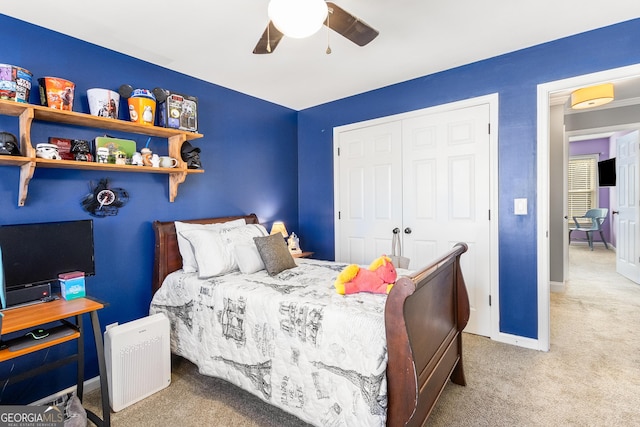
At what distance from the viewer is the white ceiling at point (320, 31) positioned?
6.64ft

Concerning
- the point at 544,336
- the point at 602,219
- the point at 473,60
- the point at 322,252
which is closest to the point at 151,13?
the point at 473,60

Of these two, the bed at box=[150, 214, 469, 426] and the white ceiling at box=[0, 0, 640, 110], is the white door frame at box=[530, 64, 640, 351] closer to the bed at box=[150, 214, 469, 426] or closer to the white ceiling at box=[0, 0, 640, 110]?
the white ceiling at box=[0, 0, 640, 110]

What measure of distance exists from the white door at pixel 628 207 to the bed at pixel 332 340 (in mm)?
4054

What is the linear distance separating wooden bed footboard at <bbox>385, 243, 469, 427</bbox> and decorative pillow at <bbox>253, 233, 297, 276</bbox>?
4.08ft

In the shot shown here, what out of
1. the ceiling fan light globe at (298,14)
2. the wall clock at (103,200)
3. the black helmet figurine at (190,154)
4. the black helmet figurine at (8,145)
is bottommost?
the wall clock at (103,200)

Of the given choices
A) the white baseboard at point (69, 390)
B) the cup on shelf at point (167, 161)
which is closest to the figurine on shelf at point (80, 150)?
the cup on shelf at point (167, 161)

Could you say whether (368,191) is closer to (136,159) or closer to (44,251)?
(136,159)

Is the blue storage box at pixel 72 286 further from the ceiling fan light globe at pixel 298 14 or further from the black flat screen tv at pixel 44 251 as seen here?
the ceiling fan light globe at pixel 298 14

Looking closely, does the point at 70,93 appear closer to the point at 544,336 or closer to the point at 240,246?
the point at 240,246

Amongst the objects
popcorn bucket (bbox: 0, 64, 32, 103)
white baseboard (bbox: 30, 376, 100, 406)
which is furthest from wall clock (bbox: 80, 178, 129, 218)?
white baseboard (bbox: 30, 376, 100, 406)

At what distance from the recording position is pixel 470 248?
3031 millimetres

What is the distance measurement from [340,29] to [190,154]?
1.70 metres

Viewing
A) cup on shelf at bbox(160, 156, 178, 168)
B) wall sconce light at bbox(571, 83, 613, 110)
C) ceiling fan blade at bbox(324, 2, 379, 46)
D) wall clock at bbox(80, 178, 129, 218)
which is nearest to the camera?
ceiling fan blade at bbox(324, 2, 379, 46)

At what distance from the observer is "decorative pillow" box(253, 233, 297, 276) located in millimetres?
2545
